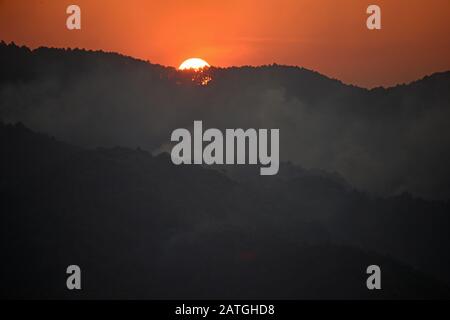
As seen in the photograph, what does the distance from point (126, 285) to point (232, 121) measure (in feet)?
6.26

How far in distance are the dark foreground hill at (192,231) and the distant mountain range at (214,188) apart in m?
0.01

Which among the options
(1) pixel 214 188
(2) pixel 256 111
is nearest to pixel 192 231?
(1) pixel 214 188

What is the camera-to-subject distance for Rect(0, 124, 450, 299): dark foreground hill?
5309 millimetres

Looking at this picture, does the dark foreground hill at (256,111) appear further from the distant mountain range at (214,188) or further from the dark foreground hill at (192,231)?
the dark foreground hill at (192,231)

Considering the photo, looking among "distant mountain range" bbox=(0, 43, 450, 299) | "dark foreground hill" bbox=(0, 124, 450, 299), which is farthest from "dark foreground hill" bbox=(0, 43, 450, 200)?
"dark foreground hill" bbox=(0, 124, 450, 299)

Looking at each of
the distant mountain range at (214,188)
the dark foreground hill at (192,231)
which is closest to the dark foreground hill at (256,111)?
the distant mountain range at (214,188)

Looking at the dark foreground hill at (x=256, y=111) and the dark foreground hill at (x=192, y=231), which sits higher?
the dark foreground hill at (x=256, y=111)

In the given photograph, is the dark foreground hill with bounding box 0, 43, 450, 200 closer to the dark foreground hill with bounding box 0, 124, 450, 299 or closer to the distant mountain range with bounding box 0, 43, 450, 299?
the distant mountain range with bounding box 0, 43, 450, 299

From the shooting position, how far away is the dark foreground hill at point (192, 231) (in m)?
5.31

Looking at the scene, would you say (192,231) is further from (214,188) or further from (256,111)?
(256,111)

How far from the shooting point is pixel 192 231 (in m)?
5.46

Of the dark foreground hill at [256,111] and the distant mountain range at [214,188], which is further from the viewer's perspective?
the dark foreground hill at [256,111]

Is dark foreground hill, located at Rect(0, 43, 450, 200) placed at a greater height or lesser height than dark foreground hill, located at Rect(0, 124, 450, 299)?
greater

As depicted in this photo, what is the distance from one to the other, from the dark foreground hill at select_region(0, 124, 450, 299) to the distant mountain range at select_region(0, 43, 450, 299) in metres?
0.01
